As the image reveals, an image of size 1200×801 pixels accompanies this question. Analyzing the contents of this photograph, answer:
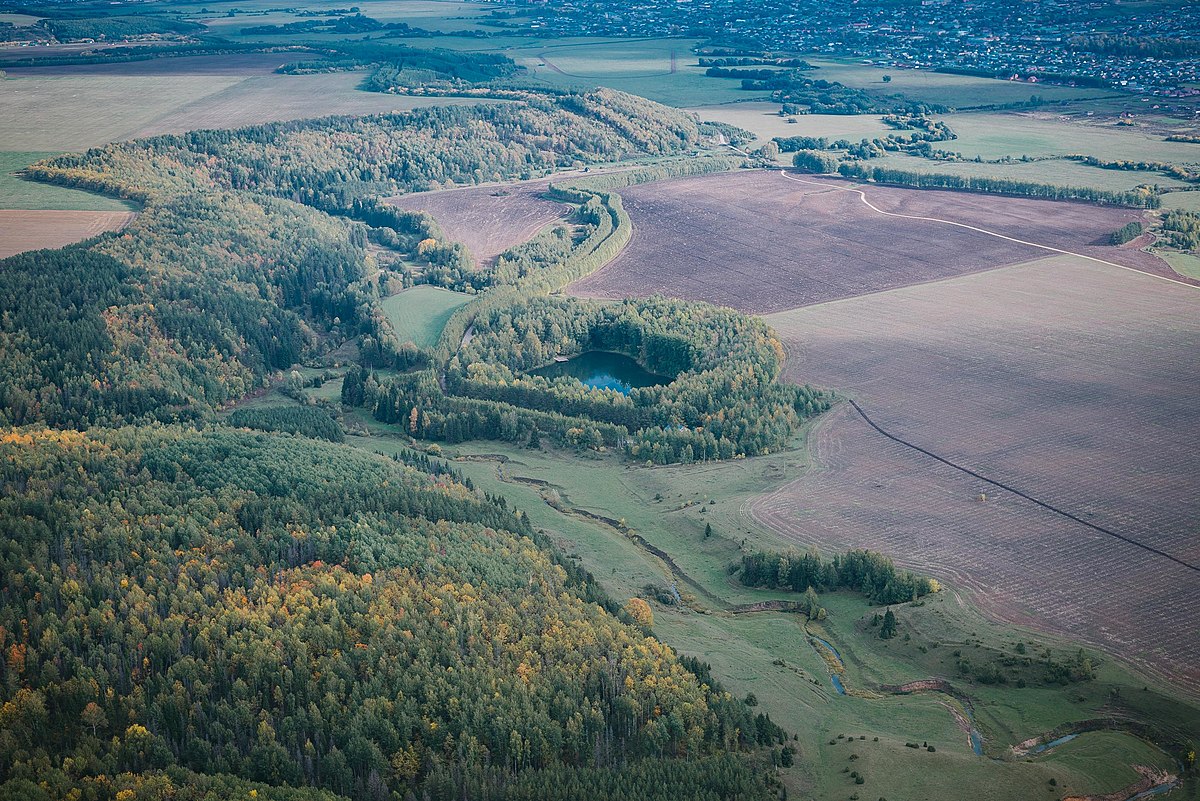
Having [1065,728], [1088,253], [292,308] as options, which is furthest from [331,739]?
[1088,253]

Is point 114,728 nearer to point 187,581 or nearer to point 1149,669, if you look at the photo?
point 187,581

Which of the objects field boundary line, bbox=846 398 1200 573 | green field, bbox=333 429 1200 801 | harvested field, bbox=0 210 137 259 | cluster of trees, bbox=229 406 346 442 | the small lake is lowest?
green field, bbox=333 429 1200 801

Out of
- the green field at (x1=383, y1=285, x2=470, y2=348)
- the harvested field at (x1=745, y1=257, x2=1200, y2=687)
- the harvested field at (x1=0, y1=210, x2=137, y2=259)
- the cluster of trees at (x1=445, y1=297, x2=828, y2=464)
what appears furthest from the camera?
the harvested field at (x1=0, y1=210, x2=137, y2=259)

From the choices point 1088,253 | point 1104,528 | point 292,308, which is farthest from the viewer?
point 1088,253

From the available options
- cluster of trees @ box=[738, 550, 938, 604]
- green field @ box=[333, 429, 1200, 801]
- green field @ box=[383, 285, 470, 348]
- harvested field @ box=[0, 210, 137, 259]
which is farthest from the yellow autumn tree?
harvested field @ box=[0, 210, 137, 259]

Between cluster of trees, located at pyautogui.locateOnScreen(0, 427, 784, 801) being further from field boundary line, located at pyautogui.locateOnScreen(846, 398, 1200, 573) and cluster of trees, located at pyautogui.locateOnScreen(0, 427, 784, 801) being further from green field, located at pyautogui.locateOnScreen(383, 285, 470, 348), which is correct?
green field, located at pyautogui.locateOnScreen(383, 285, 470, 348)

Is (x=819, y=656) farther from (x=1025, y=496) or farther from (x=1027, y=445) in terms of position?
(x=1027, y=445)

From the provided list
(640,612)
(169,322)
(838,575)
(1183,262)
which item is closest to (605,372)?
(169,322)
